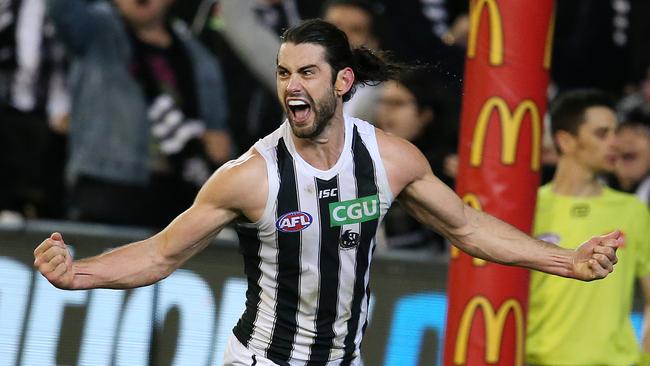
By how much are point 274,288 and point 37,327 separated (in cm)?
281

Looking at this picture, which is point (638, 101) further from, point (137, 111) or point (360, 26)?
point (137, 111)

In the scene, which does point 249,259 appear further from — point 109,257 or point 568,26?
point 568,26

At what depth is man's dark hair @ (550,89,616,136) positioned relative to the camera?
7.28 metres

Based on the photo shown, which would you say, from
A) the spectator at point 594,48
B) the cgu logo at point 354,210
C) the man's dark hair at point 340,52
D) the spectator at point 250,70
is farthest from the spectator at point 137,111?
the cgu logo at point 354,210

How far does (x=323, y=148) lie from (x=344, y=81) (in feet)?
0.92

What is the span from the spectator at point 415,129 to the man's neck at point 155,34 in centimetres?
147

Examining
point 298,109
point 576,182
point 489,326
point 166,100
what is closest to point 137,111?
point 166,100

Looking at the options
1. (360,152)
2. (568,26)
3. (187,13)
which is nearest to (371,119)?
(187,13)

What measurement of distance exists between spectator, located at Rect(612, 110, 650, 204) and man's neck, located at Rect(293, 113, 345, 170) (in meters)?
4.60

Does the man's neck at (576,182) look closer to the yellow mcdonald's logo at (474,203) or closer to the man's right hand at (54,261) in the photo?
the yellow mcdonald's logo at (474,203)

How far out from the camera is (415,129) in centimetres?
847

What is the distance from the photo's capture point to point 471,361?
6199 mm

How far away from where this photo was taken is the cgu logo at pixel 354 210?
508 cm

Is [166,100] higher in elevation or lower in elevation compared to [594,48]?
lower
